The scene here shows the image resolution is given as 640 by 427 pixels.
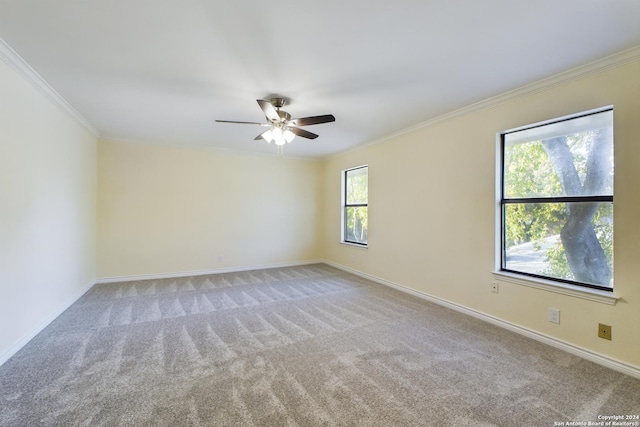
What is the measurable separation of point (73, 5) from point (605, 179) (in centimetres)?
403

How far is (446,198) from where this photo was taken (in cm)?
355

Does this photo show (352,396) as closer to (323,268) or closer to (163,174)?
(323,268)

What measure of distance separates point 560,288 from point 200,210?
17.3 feet

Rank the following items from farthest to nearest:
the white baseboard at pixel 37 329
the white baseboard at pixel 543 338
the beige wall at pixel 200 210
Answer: the beige wall at pixel 200 210, the white baseboard at pixel 37 329, the white baseboard at pixel 543 338

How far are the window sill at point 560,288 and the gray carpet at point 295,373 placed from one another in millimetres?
521

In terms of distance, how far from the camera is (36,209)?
2.74 metres

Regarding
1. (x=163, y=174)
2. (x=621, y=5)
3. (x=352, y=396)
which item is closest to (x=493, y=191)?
(x=621, y=5)

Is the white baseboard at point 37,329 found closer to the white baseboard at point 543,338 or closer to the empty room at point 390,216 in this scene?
the empty room at point 390,216

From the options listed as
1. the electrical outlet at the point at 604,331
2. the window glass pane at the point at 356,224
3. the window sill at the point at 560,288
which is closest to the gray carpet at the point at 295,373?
the electrical outlet at the point at 604,331

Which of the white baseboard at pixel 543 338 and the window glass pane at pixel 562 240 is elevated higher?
the window glass pane at pixel 562 240

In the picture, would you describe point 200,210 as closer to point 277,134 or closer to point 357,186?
point 277,134

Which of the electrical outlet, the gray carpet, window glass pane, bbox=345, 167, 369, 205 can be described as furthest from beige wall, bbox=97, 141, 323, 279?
the electrical outlet

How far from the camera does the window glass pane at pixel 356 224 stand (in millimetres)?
5211

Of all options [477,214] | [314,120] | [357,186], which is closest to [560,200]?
[477,214]
